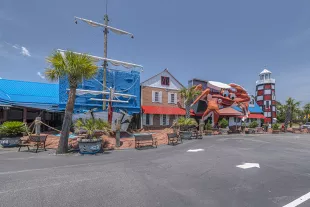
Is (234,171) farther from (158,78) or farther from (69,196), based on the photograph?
(158,78)

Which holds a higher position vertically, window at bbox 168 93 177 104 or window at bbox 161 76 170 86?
window at bbox 161 76 170 86

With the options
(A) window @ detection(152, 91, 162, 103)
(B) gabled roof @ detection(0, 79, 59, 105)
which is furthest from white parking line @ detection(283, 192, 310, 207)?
(A) window @ detection(152, 91, 162, 103)

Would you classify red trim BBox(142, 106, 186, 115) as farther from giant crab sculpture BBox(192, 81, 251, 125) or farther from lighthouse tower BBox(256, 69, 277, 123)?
lighthouse tower BBox(256, 69, 277, 123)

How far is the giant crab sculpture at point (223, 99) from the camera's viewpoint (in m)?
25.8

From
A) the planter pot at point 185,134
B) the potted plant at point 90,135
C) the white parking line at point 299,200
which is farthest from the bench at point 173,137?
the white parking line at point 299,200

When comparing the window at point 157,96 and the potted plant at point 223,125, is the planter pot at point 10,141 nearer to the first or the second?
the window at point 157,96

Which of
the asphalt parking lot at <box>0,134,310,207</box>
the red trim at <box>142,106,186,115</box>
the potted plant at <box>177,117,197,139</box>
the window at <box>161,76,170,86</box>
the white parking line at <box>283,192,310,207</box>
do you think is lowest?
the asphalt parking lot at <box>0,134,310,207</box>

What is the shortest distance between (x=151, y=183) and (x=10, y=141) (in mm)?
11583

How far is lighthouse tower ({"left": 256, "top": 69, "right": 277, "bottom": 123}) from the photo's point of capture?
152 ft

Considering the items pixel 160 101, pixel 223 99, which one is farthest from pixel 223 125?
pixel 160 101

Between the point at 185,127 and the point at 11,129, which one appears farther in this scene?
the point at 185,127

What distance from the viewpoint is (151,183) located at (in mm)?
5809

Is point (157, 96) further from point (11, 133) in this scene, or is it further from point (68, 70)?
point (11, 133)

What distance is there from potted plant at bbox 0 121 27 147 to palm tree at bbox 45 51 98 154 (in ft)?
13.6
